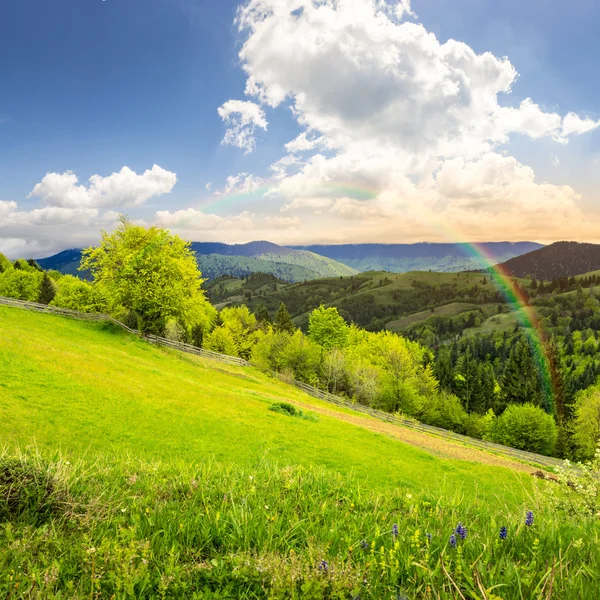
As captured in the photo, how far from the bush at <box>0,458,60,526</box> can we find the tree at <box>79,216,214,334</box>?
36.5m

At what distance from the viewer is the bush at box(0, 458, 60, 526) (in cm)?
371

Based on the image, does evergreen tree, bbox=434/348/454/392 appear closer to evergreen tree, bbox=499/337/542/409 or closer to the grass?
evergreen tree, bbox=499/337/542/409

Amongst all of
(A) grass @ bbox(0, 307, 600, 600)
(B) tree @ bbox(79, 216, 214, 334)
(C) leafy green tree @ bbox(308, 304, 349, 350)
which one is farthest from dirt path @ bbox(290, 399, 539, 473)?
(C) leafy green tree @ bbox(308, 304, 349, 350)

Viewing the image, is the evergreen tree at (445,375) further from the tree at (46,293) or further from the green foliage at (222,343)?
Result: the tree at (46,293)

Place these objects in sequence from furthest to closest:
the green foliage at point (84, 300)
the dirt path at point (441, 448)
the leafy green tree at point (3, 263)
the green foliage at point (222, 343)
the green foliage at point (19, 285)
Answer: the leafy green tree at point (3, 263)
the green foliage at point (19, 285)
the green foliage at point (222, 343)
the green foliage at point (84, 300)
the dirt path at point (441, 448)

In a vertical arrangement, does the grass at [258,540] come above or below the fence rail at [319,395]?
above

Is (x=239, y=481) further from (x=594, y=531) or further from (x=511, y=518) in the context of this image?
(x=594, y=531)

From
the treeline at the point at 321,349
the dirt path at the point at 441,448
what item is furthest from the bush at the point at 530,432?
the dirt path at the point at 441,448

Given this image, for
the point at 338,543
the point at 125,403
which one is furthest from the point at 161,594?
the point at 125,403

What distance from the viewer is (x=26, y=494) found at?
391cm

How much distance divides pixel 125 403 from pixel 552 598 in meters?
19.1

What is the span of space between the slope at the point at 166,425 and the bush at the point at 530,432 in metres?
51.6

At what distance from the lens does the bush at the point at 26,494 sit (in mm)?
3709

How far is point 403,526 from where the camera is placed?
3730 millimetres
